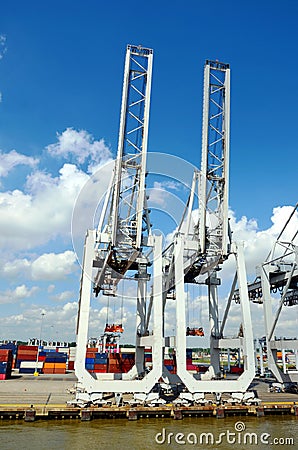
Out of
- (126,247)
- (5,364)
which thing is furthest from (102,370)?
(126,247)

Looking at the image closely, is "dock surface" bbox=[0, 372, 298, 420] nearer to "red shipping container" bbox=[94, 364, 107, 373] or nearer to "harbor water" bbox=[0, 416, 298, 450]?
"harbor water" bbox=[0, 416, 298, 450]

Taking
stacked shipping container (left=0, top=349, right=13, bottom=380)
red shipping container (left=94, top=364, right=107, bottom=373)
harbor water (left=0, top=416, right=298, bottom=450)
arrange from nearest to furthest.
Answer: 1. harbor water (left=0, top=416, right=298, bottom=450)
2. stacked shipping container (left=0, top=349, right=13, bottom=380)
3. red shipping container (left=94, top=364, right=107, bottom=373)

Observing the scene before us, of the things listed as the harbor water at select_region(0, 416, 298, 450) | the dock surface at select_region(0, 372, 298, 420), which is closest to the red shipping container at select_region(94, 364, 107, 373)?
the dock surface at select_region(0, 372, 298, 420)

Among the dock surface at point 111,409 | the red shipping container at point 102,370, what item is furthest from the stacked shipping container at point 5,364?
the dock surface at point 111,409

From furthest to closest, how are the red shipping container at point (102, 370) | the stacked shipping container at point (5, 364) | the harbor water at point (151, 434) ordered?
the red shipping container at point (102, 370), the stacked shipping container at point (5, 364), the harbor water at point (151, 434)

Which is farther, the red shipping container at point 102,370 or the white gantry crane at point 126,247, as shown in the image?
the red shipping container at point 102,370

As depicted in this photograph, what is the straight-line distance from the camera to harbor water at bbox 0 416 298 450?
17750 mm

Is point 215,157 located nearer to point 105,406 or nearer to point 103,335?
point 105,406

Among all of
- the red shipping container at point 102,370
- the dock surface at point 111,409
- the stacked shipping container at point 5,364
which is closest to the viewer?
the dock surface at point 111,409

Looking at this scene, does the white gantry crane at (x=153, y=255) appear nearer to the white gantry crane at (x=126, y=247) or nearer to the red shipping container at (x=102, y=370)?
the white gantry crane at (x=126, y=247)

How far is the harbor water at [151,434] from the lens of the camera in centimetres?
1775

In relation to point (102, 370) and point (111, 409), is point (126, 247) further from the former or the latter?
point (102, 370)

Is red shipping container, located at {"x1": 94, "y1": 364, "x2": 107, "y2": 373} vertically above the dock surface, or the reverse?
red shipping container, located at {"x1": 94, "y1": 364, "x2": 107, "y2": 373}

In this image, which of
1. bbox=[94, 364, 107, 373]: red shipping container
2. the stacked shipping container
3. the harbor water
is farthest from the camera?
bbox=[94, 364, 107, 373]: red shipping container
